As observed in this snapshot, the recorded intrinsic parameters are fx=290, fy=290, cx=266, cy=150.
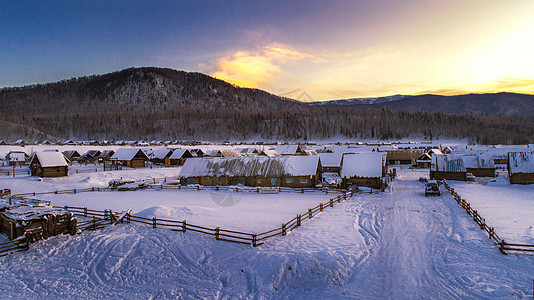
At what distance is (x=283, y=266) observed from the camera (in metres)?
13.8

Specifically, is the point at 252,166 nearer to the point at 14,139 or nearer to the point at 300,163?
the point at 300,163

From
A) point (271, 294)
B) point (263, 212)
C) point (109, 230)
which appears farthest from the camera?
point (263, 212)

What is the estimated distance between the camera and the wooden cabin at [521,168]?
38506 mm

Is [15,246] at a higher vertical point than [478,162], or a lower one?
lower

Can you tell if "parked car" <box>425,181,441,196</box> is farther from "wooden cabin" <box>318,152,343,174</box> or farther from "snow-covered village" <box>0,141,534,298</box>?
"wooden cabin" <box>318,152,343,174</box>

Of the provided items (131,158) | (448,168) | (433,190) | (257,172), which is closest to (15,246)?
(257,172)

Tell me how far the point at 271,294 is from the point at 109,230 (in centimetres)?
1355

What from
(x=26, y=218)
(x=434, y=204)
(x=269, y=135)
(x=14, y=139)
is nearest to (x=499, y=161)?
(x=434, y=204)

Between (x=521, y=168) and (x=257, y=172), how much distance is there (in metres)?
35.2

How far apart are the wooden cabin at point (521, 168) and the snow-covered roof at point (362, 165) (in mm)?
18432

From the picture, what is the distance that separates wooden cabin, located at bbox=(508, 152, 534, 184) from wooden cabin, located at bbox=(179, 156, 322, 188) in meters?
26.1

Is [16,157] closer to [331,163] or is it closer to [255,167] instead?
[255,167]

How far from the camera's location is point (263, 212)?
2394 centimetres

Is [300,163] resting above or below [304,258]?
above
